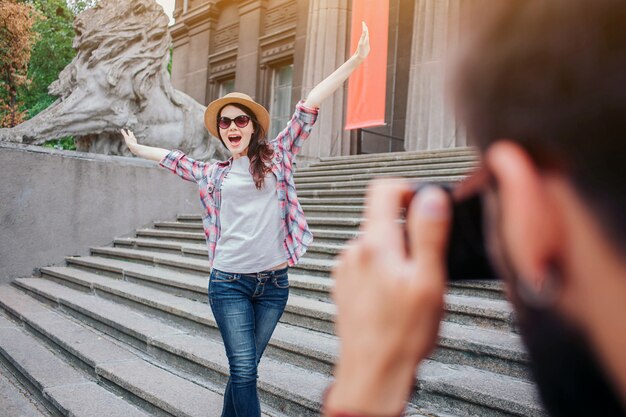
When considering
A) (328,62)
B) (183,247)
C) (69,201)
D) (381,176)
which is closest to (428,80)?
(328,62)

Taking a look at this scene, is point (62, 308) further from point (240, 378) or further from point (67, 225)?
point (240, 378)

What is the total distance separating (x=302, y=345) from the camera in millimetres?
4344

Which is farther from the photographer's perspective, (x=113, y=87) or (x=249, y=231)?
(x=113, y=87)

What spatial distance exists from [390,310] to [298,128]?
2.69m

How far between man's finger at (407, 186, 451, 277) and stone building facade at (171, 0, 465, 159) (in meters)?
9.57

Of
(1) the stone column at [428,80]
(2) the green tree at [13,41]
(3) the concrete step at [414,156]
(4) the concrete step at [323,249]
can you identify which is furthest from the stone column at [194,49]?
(4) the concrete step at [323,249]

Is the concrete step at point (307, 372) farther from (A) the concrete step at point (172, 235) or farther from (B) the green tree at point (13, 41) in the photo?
(B) the green tree at point (13, 41)

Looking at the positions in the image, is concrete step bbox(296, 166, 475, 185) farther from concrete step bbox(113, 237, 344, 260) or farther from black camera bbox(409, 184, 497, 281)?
black camera bbox(409, 184, 497, 281)

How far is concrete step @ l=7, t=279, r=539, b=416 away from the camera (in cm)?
322

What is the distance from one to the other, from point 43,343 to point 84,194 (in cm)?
375

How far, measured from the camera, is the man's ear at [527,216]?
0.47m

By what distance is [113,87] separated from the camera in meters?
9.08

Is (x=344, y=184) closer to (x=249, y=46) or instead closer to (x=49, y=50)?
(x=249, y=46)

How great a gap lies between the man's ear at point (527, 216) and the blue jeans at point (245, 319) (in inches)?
101
